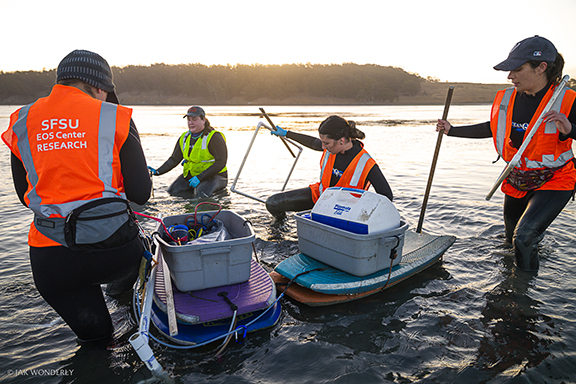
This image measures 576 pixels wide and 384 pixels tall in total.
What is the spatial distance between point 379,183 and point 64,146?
307 cm

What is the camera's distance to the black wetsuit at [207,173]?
745 cm

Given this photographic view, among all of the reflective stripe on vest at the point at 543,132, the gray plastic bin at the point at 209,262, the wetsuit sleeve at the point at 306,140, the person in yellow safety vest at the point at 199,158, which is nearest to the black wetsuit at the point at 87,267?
the gray plastic bin at the point at 209,262

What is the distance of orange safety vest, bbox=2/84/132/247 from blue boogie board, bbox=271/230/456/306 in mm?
1899

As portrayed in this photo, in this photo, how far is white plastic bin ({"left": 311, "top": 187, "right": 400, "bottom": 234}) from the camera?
3354 millimetres

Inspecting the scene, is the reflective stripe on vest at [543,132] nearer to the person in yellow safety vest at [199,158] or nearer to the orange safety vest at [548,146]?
the orange safety vest at [548,146]

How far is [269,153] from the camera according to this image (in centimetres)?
1385

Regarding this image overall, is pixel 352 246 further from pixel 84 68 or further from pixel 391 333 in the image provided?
pixel 84 68

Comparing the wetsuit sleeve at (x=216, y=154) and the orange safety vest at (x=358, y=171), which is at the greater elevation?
the orange safety vest at (x=358, y=171)

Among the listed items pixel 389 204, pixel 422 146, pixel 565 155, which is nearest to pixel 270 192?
pixel 389 204

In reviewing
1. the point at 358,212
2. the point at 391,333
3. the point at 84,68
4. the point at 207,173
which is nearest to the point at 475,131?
the point at 358,212

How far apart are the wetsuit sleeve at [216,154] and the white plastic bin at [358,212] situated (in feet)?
13.7

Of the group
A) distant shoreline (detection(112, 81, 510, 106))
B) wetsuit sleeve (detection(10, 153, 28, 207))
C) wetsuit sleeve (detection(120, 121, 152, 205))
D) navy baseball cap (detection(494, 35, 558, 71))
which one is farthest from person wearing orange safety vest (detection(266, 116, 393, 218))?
distant shoreline (detection(112, 81, 510, 106))

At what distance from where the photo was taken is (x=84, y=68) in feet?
7.79

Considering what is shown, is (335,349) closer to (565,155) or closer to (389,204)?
(389,204)
